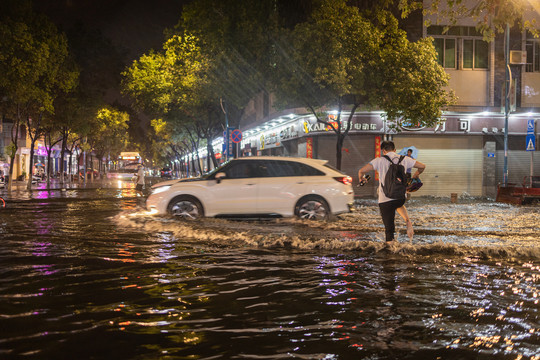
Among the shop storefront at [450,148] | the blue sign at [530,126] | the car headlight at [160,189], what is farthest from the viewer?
the shop storefront at [450,148]

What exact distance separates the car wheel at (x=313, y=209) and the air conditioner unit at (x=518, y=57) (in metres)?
20.4

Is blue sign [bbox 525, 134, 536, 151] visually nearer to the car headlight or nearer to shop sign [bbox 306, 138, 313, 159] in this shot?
shop sign [bbox 306, 138, 313, 159]

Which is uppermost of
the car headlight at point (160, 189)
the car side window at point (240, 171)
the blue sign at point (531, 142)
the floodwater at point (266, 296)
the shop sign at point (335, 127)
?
the shop sign at point (335, 127)

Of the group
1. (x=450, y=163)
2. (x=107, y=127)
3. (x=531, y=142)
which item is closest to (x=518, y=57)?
(x=450, y=163)

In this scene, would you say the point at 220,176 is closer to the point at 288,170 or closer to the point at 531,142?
the point at 288,170

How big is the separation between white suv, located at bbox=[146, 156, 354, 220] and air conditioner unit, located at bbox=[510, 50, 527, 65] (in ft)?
65.4

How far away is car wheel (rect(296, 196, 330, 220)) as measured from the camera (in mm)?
13680

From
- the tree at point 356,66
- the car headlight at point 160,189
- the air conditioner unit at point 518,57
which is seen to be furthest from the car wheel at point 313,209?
the air conditioner unit at point 518,57

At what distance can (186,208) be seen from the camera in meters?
13.7

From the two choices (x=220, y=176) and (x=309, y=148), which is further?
(x=309, y=148)

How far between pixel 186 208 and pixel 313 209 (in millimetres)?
3115

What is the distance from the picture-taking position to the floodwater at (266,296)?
4.23 m

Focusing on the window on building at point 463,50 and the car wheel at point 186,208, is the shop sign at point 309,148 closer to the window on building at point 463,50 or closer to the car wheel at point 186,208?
the window on building at point 463,50

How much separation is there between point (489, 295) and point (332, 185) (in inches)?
306
